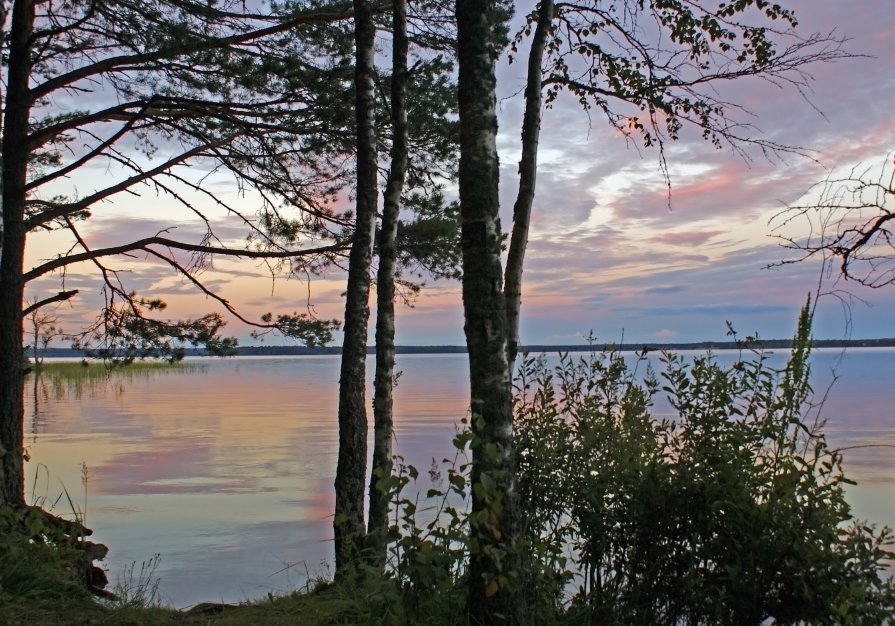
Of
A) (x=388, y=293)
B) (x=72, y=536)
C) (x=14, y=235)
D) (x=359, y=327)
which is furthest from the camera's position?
(x=14, y=235)

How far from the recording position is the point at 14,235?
9.55 m

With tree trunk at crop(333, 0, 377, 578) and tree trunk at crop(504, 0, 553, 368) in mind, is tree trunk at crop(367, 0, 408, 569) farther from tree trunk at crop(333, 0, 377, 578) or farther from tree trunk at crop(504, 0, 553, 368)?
tree trunk at crop(504, 0, 553, 368)

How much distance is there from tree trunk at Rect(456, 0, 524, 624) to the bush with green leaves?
1.73ft

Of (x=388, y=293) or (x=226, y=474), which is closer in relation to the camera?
(x=388, y=293)

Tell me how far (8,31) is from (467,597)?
9.82 m

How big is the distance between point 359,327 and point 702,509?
4.03m

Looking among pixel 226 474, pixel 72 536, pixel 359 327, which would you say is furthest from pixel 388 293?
pixel 226 474

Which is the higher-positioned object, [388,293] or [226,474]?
[388,293]

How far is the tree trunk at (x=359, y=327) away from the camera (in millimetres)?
7699

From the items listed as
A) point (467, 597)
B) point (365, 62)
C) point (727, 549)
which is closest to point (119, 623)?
point (467, 597)

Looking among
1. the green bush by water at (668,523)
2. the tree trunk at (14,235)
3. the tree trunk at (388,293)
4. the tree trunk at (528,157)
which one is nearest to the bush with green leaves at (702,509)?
the green bush by water at (668,523)

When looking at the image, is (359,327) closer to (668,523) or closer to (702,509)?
(668,523)

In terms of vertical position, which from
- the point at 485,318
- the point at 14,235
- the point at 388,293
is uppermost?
the point at 14,235

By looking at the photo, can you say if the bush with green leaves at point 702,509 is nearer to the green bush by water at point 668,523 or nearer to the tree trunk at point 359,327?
the green bush by water at point 668,523
